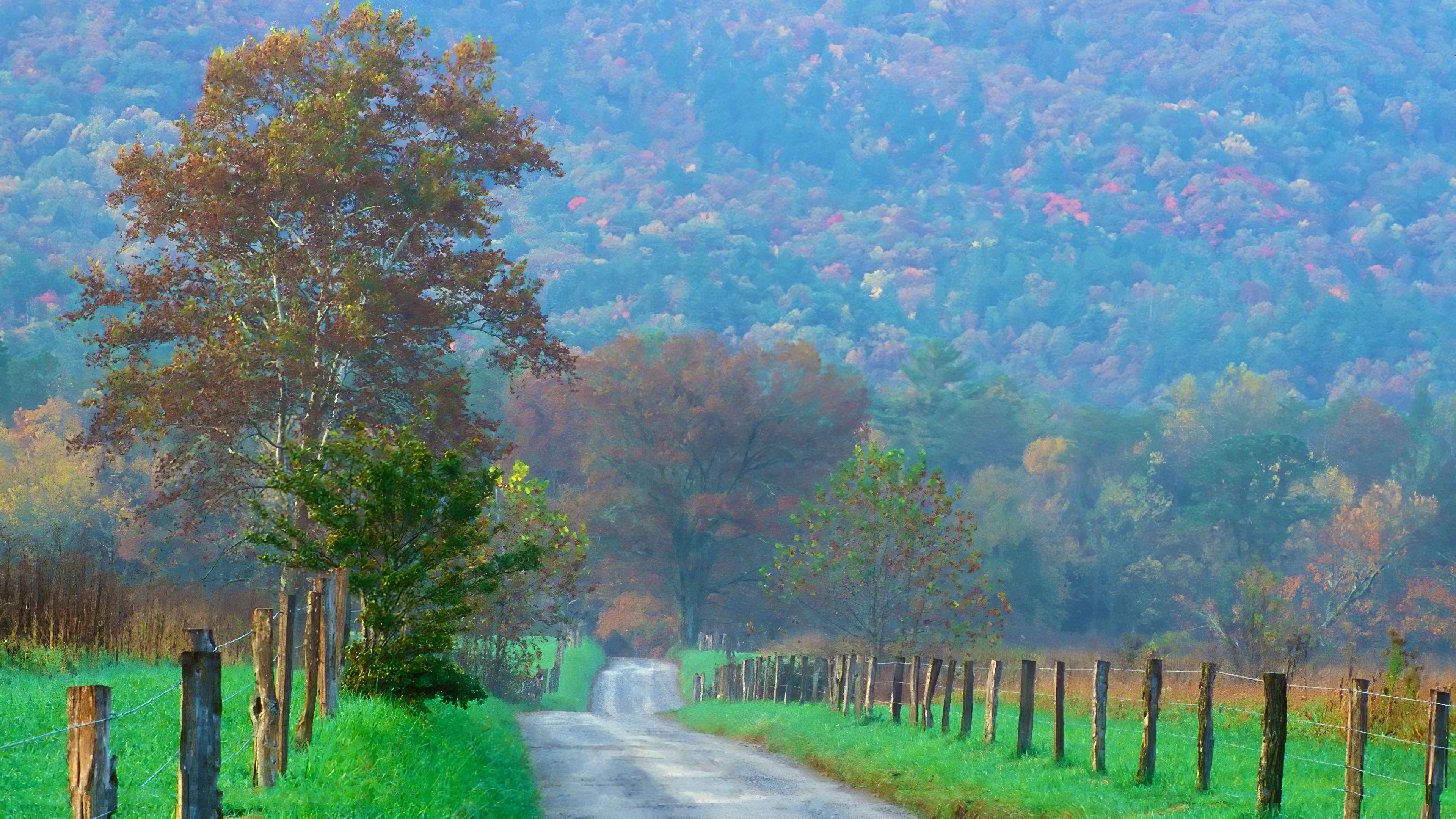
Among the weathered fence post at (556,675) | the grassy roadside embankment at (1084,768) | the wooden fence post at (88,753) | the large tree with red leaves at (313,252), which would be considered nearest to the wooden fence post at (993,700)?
the grassy roadside embankment at (1084,768)

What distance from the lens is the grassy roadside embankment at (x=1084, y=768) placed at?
16.7 meters

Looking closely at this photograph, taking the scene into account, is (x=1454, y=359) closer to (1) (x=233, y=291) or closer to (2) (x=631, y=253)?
(2) (x=631, y=253)

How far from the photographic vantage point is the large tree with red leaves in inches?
1212

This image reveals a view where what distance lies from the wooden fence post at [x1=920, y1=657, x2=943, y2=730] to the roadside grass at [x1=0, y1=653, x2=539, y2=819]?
23.3 ft

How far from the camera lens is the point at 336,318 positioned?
32.0 m

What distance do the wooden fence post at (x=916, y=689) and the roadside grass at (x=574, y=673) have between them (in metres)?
20.2

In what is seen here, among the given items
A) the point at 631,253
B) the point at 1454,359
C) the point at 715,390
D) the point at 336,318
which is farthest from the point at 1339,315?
the point at 336,318

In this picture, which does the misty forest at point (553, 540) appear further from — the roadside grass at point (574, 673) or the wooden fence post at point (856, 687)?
the roadside grass at point (574, 673)

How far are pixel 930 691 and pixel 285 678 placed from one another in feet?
43.5

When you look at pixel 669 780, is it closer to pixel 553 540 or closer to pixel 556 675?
pixel 553 540

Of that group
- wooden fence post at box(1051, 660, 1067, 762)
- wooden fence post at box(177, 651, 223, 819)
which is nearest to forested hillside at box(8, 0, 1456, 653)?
wooden fence post at box(1051, 660, 1067, 762)

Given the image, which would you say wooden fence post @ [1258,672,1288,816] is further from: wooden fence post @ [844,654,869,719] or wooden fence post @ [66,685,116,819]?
wooden fence post @ [844,654,869,719]

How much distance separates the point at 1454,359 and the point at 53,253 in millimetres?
127846

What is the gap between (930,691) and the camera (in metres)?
25.7
